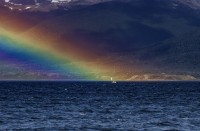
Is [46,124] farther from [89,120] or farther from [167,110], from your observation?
[167,110]

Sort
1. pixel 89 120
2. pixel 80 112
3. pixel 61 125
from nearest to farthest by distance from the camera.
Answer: pixel 61 125 < pixel 89 120 < pixel 80 112

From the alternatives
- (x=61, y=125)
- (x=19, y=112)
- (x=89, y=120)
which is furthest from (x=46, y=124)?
(x=19, y=112)

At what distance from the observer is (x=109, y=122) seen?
77.1 metres

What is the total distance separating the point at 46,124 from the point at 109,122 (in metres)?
8.20

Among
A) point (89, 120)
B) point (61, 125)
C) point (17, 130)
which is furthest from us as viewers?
point (89, 120)

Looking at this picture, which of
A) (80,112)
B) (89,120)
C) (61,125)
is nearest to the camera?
(61,125)

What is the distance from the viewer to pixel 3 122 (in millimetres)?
76625

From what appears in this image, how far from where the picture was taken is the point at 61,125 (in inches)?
2881

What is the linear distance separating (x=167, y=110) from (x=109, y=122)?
897 inches

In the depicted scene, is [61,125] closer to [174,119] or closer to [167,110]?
[174,119]

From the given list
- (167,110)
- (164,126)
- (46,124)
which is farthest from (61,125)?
(167,110)

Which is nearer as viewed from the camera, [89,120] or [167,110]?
[89,120]

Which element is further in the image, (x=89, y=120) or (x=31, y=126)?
(x=89, y=120)

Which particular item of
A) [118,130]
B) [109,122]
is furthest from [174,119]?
[118,130]
